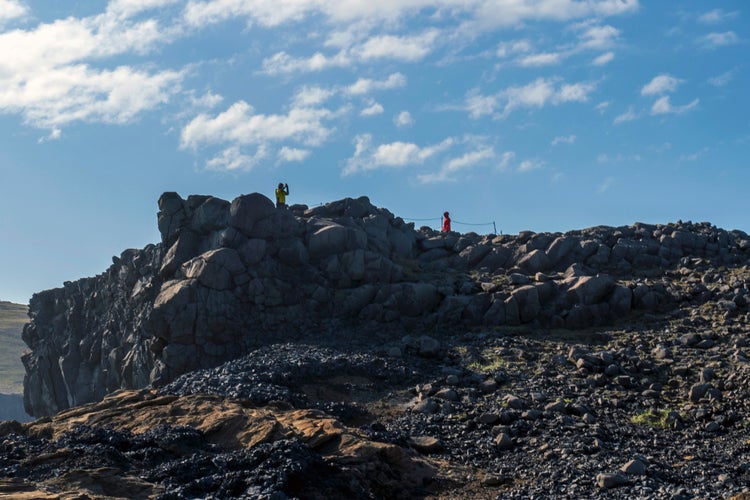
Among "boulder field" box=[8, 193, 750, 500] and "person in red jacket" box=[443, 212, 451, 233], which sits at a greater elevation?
"person in red jacket" box=[443, 212, 451, 233]

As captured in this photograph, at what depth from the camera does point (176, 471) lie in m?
21.4

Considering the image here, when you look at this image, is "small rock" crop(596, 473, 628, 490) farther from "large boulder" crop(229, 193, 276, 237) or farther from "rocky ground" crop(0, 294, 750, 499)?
"large boulder" crop(229, 193, 276, 237)

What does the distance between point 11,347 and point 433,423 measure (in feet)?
476

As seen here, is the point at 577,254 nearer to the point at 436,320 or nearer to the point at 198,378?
the point at 436,320

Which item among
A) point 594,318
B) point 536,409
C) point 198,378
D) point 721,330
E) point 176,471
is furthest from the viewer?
point 594,318

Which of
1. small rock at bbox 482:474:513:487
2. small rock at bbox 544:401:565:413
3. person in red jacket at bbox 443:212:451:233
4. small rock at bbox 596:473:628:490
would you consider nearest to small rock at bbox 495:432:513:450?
small rock at bbox 482:474:513:487

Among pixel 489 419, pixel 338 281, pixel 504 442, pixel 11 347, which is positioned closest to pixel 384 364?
pixel 489 419

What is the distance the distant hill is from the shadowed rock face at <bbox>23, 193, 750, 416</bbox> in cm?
9538

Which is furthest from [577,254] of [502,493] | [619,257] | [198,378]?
[502,493]

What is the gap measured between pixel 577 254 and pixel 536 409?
19274 millimetres

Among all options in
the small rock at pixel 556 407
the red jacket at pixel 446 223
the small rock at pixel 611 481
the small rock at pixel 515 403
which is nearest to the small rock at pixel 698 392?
the small rock at pixel 556 407

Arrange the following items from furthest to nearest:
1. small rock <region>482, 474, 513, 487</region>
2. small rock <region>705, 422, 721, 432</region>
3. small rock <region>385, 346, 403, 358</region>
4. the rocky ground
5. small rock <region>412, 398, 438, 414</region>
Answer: small rock <region>385, 346, 403, 358</region> < small rock <region>412, 398, 438, 414</region> < small rock <region>705, 422, 721, 432</region> < small rock <region>482, 474, 513, 487</region> < the rocky ground

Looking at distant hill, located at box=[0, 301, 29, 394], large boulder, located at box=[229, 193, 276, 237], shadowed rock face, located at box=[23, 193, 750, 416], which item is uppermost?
large boulder, located at box=[229, 193, 276, 237]

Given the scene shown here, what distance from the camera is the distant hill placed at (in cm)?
13800
